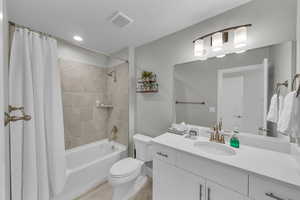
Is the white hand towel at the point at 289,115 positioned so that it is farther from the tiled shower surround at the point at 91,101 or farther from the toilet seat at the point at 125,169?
the tiled shower surround at the point at 91,101

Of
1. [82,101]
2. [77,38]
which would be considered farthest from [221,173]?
[77,38]

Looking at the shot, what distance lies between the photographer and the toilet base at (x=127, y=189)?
1473 millimetres

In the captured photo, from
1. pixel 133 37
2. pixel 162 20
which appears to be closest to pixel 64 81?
pixel 133 37

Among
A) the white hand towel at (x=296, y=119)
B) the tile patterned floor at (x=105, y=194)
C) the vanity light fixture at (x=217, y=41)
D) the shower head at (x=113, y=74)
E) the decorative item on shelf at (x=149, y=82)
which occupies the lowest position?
the tile patterned floor at (x=105, y=194)

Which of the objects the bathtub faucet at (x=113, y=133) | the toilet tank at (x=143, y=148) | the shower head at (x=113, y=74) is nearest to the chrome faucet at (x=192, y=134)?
the toilet tank at (x=143, y=148)

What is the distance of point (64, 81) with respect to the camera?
2.03 metres

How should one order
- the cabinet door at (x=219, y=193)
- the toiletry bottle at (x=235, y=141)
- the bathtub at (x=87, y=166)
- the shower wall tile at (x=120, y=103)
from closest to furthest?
the cabinet door at (x=219, y=193)
the toiletry bottle at (x=235, y=141)
the bathtub at (x=87, y=166)
the shower wall tile at (x=120, y=103)

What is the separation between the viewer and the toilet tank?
1807 millimetres

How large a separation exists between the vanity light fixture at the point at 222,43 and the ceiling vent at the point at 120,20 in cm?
89

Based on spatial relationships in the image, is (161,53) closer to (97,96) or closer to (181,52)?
(181,52)

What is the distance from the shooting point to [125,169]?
1.54 metres

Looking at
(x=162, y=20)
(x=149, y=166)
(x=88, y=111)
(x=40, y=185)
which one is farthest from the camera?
A: (x=88, y=111)

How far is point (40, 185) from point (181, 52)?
2218 mm

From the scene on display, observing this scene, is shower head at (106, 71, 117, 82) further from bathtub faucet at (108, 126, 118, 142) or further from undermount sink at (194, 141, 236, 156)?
undermount sink at (194, 141, 236, 156)
